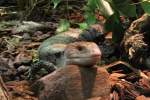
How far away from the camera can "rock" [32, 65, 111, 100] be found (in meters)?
3.62

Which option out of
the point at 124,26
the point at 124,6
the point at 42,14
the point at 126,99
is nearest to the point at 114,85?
the point at 126,99

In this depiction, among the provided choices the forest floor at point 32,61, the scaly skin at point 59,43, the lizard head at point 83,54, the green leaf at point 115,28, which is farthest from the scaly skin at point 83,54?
the green leaf at point 115,28

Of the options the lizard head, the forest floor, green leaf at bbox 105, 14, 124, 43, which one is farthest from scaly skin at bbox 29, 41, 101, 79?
green leaf at bbox 105, 14, 124, 43

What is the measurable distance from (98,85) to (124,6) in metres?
1.34

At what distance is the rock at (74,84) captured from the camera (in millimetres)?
3619

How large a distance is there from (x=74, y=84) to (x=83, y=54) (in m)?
0.22

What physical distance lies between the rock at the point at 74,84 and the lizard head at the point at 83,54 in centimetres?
5

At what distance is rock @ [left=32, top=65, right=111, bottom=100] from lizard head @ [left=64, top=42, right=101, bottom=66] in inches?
2.0

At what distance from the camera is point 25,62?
5035 mm

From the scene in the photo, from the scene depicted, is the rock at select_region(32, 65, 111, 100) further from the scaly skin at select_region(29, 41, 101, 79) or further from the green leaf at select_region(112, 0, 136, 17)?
the green leaf at select_region(112, 0, 136, 17)

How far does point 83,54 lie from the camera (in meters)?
3.66

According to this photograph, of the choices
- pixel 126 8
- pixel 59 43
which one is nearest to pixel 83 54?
pixel 126 8

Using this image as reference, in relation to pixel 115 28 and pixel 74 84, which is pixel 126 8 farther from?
pixel 74 84

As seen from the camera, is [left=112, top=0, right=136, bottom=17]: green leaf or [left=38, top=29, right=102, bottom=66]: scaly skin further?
[left=38, top=29, right=102, bottom=66]: scaly skin
